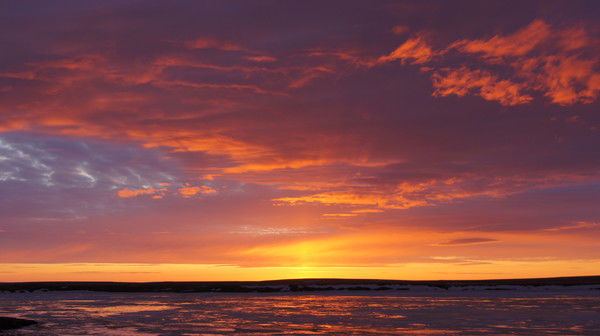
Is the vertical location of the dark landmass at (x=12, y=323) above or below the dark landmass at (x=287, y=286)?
below

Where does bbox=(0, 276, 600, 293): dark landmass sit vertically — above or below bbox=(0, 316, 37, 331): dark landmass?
above

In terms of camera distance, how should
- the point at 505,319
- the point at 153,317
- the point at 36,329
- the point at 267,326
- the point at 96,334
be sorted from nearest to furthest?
the point at 96,334, the point at 36,329, the point at 267,326, the point at 505,319, the point at 153,317

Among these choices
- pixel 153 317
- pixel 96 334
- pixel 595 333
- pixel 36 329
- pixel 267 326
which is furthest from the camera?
pixel 153 317

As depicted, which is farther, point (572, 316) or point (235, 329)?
point (572, 316)

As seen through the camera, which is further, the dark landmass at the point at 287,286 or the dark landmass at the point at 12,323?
the dark landmass at the point at 287,286

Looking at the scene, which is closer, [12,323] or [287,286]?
[12,323]

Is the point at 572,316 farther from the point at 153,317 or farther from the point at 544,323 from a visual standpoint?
the point at 153,317

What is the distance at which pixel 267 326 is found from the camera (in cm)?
3669

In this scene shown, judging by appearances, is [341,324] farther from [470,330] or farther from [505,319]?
[505,319]

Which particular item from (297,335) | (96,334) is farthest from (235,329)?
(96,334)

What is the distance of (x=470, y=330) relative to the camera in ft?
106

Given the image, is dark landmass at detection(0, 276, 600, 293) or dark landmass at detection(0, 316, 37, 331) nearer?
dark landmass at detection(0, 316, 37, 331)

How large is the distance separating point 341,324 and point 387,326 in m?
3.36

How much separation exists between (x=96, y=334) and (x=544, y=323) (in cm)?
2762
